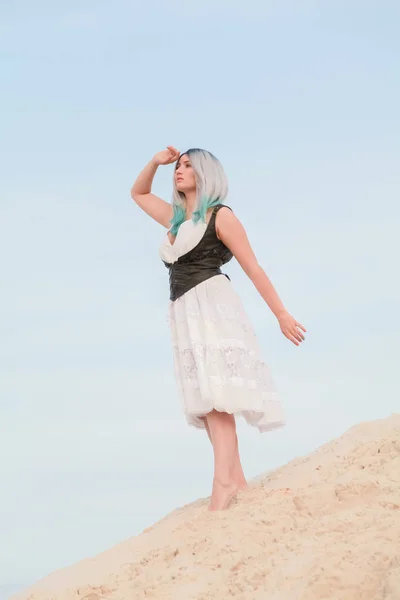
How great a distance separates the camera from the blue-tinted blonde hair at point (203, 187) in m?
6.49

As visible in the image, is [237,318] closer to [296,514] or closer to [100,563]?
[296,514]

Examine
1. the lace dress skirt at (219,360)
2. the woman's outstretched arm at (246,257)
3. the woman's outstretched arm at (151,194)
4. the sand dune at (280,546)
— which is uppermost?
the woman's outstretched arm at (151,194)

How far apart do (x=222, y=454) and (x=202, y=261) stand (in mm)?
1328

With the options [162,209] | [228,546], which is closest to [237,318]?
[162,209]

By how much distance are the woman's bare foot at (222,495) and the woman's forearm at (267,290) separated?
3.95ft

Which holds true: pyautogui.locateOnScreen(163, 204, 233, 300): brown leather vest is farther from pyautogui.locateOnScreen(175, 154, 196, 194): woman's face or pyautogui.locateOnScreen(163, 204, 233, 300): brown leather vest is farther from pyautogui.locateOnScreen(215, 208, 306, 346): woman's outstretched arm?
pyautogui.locateOnScreen(175, 154, 196, 194): woman's face

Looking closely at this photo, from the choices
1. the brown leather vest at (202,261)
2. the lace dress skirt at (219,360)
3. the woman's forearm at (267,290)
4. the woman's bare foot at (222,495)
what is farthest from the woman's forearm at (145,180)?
the woman's bare foot at (222,495)

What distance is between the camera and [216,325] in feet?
20.9

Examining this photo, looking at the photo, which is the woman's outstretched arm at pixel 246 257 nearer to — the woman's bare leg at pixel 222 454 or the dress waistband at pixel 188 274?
the dress waistband at pixel 188 274

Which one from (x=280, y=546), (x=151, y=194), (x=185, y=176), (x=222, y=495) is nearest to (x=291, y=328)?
(x=222, y=495)

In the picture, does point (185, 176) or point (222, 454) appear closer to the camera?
point (222, 454)

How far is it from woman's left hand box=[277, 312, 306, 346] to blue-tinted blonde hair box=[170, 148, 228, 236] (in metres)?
0.90

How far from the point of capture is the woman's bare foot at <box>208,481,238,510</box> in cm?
627

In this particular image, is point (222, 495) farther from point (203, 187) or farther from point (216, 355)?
point (203, 187)
